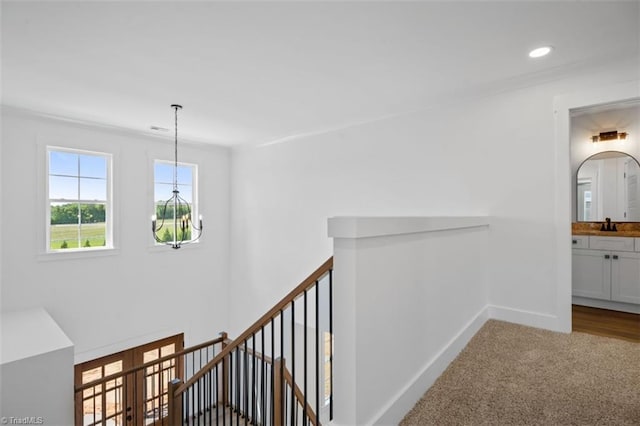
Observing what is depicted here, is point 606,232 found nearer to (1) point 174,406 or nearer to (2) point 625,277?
(2) point 625,277

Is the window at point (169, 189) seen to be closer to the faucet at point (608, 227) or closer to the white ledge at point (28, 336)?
the white ledge at point (28, 336)

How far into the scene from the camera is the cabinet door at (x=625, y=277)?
350 cm

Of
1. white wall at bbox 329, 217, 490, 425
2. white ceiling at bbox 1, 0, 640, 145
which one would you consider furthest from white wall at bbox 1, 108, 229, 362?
white wall at bbox 329, 217, 490, 425

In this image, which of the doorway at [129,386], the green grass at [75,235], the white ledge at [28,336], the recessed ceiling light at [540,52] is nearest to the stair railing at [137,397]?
the doorway at [129,386]

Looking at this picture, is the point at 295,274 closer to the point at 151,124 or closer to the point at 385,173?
the point at 385,173

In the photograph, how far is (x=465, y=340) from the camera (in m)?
2.47

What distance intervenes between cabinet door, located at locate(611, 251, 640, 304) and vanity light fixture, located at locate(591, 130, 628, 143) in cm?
135

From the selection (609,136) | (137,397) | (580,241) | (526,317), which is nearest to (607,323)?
(526,317)

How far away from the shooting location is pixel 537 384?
6.39 feet

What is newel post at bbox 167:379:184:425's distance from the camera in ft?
10.7

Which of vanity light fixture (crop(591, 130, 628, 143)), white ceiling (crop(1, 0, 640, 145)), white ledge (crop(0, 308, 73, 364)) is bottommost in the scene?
white ledge (crop(0, 308, 73, 364))

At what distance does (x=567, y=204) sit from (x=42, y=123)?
5.75 metres

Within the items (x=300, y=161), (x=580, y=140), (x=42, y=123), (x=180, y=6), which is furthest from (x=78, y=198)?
(x=580, y=140)

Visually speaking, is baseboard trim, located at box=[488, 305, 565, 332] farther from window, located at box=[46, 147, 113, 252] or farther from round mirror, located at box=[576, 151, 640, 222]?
window, located at box=[46, 147, 113, 252]
